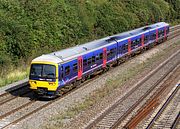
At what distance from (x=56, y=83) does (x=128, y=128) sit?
20.5ft

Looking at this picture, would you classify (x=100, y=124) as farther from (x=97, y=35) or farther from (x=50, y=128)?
(x=97, y=35)

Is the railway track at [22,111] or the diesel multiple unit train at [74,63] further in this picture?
the diesel multiple unit train at [74,63]

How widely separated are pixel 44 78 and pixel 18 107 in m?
2.23

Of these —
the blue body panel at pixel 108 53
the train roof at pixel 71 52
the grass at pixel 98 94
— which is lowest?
the grass at pixel 98 94

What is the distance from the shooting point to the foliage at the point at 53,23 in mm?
32812

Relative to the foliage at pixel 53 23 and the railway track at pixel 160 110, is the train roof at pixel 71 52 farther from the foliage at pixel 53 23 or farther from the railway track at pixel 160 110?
the foliage at pixel 53 23

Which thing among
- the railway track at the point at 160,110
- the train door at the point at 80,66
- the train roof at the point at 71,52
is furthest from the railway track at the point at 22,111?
the railway track at the point at 160,110

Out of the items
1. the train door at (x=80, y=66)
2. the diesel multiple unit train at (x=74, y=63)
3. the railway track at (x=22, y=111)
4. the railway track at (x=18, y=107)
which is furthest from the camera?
the train door at (x=80, y=66)

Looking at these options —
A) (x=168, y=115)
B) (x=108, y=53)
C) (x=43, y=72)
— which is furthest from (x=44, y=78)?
(x=108, y=53)

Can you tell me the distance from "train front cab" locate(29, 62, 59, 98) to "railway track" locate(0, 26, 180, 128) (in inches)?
23.0

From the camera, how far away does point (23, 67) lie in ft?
101

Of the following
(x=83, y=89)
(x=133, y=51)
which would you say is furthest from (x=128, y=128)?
(x=133, y=51)

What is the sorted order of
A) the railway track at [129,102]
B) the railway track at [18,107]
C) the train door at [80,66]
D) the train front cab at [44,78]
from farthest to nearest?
the train door at [80,66] < the train front cab at [44,78] < the railway track at [18,107] < the railway track at [129,102]

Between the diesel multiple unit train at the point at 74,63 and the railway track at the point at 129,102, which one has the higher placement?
the diesel multiple unit train at the point at 74,63
